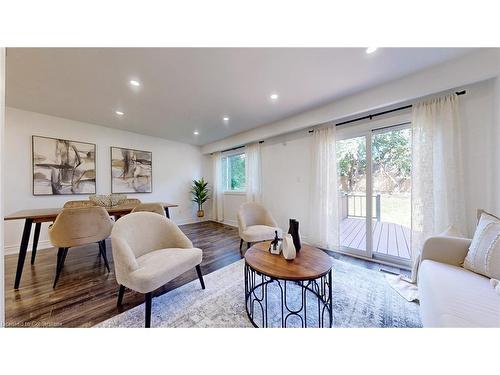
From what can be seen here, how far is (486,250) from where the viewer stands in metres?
1.12

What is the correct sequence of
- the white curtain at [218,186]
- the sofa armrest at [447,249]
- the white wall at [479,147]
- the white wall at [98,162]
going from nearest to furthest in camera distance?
1. the sofa armrest at [447,249]
2. the white wall at [479,147]
3. the white wall at [98,162]
4. the white curtain at [218,186]

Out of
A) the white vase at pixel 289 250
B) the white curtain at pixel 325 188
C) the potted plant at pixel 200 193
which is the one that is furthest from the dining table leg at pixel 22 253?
the white curtain at pixel 325 188

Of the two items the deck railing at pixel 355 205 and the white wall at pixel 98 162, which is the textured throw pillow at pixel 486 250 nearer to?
the deck railing at pixel 355 205

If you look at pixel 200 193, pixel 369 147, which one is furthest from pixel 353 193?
pixel 200 193

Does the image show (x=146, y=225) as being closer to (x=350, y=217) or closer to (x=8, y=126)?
(x=350, y=217)

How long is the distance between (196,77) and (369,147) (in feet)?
8.25

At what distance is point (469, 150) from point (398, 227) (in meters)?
1.18

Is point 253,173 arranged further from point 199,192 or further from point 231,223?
point 199,192

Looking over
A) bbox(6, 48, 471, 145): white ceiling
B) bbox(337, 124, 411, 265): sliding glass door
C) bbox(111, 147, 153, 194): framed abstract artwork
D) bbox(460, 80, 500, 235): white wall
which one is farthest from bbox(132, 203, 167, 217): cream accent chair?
bbox(460, 80, 500, 235): white wall

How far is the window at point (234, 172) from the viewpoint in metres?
4.68

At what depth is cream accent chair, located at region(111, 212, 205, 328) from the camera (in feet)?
4.03

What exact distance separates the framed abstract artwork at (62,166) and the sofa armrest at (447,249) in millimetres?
5059

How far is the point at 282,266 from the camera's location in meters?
1.28
